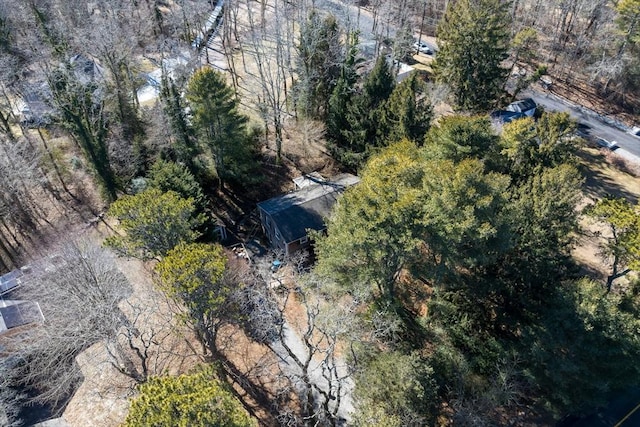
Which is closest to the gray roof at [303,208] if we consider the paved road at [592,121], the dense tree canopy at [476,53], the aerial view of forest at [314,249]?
the aerial view of forest at [314,249]

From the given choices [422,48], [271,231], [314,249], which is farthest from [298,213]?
[422,48]

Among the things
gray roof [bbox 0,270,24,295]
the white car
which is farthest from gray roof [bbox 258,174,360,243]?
the white car

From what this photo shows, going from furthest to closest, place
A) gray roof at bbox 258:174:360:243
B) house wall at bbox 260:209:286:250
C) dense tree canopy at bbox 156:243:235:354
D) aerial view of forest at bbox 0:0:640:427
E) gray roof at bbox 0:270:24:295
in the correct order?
house wall at bbox 260:209:286:250 < gray roof at bbox 258:174:360:243 < gray roof at bbox 0:270:24:295 < aerial view of forest at bbox 0:0:640:427 < dense tree canopy at bbox 156:243:235:354

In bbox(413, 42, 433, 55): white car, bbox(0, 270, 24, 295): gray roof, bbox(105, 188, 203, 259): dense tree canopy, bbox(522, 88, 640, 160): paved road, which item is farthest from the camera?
bbox(413, 42, 433, 55): white car

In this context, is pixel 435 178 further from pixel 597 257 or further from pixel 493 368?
pixel 597 257

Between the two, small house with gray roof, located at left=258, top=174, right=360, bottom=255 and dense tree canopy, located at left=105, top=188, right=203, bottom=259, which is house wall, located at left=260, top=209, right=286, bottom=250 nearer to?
small house with gray roof, located at left=258, top=174, right=360, bottom=255

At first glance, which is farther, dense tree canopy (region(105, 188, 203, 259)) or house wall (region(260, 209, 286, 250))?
house wall (region(260, 209, 286, 250))
